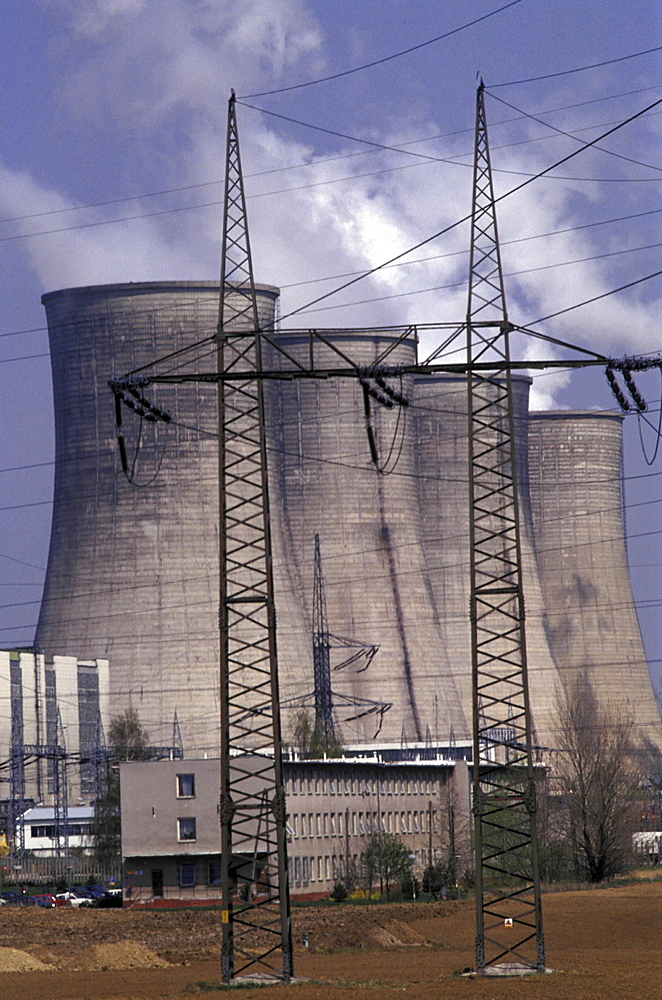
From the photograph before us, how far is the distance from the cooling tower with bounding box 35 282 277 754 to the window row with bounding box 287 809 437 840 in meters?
7.29

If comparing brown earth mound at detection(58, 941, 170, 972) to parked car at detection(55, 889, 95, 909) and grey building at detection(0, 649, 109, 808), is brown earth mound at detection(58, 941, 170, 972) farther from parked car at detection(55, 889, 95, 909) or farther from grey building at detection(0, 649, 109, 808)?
grey building at detection(0, 649, 109, 808)

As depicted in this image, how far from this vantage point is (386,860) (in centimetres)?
3575

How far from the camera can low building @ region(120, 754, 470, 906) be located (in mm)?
35406

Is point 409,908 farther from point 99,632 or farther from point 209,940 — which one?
point 99,632

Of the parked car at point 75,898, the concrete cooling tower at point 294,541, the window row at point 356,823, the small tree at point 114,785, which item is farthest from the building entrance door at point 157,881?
the concrete cooling tower at point 294,541

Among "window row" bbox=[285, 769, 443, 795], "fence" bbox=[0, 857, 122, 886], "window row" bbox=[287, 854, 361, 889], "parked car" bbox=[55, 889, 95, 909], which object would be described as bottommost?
"fence" bbox=[0, 857, 122, 886]

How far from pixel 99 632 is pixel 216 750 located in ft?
20.2

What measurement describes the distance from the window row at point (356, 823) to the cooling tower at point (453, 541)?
13.3 m

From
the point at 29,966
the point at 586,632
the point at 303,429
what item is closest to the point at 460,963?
the point at 29,966

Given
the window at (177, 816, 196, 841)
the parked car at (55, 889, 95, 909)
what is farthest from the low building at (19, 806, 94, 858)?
the window at (177, 816, 196, 841)

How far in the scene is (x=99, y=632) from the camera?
4625 centimetres

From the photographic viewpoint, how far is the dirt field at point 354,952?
15.3 meters

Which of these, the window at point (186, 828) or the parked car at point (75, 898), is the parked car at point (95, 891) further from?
the window at point (186, 828)

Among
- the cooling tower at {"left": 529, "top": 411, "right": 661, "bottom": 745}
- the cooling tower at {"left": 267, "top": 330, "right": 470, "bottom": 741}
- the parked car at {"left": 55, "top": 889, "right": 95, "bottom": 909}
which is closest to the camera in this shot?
the parked car at {"left": 55, "top": 889, "right": 95, "bottom": 909}
